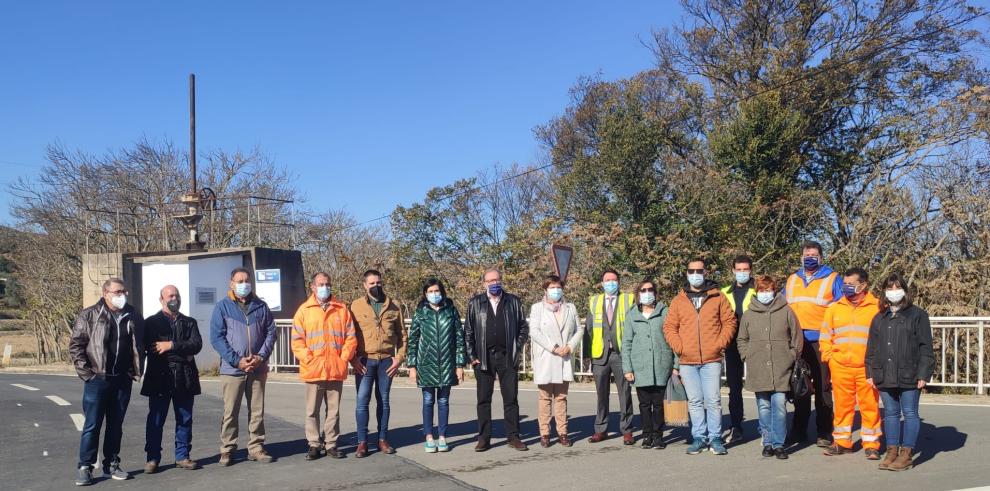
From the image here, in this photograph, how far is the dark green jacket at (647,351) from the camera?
28.2ft

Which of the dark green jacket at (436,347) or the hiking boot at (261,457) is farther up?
the dark green jacket at (436,347)

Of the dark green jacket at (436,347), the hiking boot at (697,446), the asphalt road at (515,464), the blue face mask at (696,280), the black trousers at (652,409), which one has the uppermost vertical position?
the blue face mask at (696,280)

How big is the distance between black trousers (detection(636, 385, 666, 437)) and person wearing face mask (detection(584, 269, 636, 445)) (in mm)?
218

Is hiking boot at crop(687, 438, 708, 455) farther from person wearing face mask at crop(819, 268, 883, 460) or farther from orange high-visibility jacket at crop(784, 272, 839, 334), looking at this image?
orange high-visibility jacket at crop(784, 272, 839, 334)

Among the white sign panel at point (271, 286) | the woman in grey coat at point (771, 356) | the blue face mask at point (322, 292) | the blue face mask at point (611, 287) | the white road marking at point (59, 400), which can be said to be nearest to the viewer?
the woman in grey coat at point (771, 356)

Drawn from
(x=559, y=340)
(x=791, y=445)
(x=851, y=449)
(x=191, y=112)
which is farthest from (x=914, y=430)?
(x=191, y=112)

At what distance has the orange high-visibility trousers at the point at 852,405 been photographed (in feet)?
25.9

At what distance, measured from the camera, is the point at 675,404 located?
8719 mm

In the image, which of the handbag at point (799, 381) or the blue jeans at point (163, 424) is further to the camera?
the handbag at point (799, 381)

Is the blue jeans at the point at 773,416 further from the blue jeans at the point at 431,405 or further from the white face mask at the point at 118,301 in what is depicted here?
the white face mask at the point at 118,301

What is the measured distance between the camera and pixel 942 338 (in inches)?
513

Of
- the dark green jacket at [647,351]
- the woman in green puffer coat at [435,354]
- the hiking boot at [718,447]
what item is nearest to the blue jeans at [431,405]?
the woman in green puffer coat at [435,354]

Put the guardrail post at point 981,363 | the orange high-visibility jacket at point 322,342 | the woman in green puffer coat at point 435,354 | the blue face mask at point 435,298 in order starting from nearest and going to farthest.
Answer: the orange high-visibility jacket at point 322,342, the woman in green puffer coat at point 435,354, the blue face mask at point 435,298, the guardrail post at point 981,363

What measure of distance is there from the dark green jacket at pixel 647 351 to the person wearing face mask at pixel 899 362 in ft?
6.27
